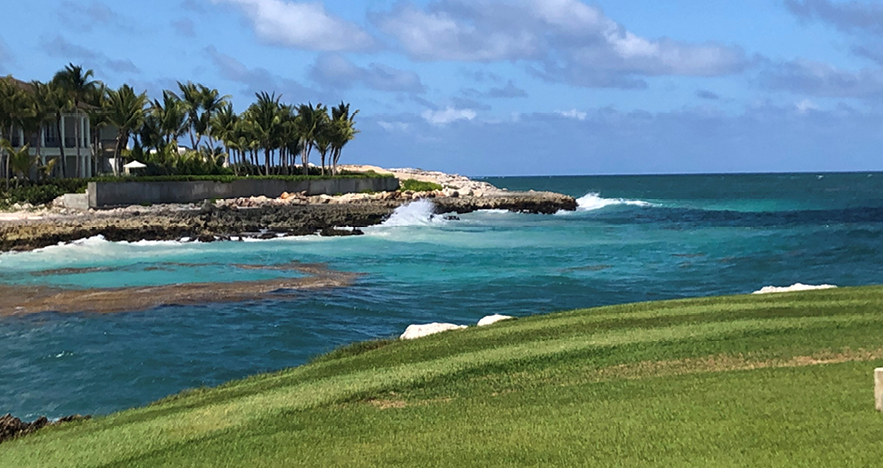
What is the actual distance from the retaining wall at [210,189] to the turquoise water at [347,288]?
16.1 metres

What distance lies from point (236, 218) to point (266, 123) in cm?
2675

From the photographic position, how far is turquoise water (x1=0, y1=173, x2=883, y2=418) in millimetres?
12883

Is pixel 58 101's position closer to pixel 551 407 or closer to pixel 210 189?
pixel 210 189

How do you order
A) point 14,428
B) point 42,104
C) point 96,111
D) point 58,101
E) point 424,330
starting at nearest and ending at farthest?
point 14,428 < point 424,330 < point 42,104 < point 58,101 < point 96,111

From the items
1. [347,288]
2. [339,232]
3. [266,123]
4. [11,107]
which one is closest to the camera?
[347,288]

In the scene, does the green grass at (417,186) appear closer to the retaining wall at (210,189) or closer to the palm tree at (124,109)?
the retaining wall at (210,189)

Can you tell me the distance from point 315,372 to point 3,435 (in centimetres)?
312

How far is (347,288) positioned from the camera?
21.3 meters

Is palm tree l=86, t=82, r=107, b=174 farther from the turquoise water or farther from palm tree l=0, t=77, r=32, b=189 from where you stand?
the turquoise water

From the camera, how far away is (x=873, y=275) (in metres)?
23.7

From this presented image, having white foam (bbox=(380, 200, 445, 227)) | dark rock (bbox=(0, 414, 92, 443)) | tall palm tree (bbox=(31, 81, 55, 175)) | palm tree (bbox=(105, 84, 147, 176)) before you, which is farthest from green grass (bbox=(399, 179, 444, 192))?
dark rock (bbox=(0, 414, 92, 443))

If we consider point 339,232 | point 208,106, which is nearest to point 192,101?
point 208,106

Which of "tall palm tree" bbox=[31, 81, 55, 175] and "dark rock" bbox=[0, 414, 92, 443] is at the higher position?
"tall palm tree" bbox=[31, 81, 55, 175]

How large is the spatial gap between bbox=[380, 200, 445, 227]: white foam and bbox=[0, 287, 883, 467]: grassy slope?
35866 mm
